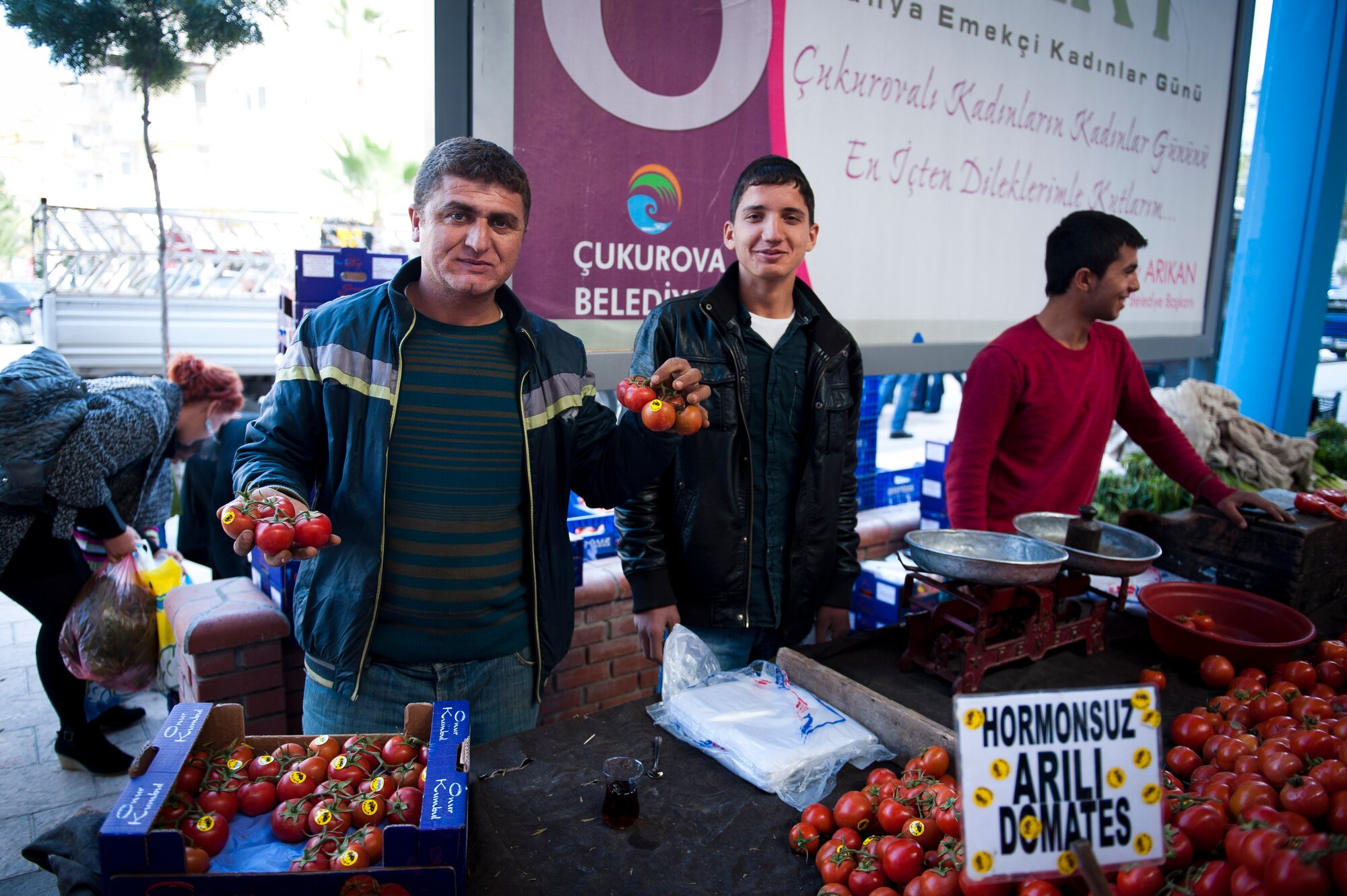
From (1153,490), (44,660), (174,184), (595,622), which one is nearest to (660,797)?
(595,622)

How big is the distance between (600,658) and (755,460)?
1702 millimetres

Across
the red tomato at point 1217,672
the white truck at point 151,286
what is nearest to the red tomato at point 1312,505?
the red tomato at point 1217,672

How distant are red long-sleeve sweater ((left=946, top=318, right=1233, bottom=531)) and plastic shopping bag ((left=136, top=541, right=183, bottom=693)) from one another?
2975 mm

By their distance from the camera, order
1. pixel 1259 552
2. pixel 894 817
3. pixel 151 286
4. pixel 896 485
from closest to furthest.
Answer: pixel 894 817
pixel 1259 552
pixel 896 485
pixel 151 286

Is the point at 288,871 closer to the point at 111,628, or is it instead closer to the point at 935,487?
the point at 111,628

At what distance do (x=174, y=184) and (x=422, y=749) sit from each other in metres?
→ 9.48

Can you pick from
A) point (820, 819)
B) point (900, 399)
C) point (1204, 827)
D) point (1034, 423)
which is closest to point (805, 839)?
point (820, 819)

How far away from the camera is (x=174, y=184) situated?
352 inches

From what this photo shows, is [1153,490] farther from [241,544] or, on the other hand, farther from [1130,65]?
[241,544]

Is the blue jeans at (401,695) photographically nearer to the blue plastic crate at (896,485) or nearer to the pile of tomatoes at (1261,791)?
the pile of tomatoes at (1261,791)

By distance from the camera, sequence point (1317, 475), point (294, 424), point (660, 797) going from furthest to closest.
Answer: point (1317, 475)
point (294, 424)
point (660, 797)

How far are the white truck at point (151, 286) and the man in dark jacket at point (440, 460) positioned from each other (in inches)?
275

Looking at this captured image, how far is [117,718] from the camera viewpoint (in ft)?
12.8

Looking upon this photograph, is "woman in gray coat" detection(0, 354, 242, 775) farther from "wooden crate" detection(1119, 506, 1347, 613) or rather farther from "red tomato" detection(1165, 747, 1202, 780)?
"wooden crate" detection(1119, 506, 1347, 613)
